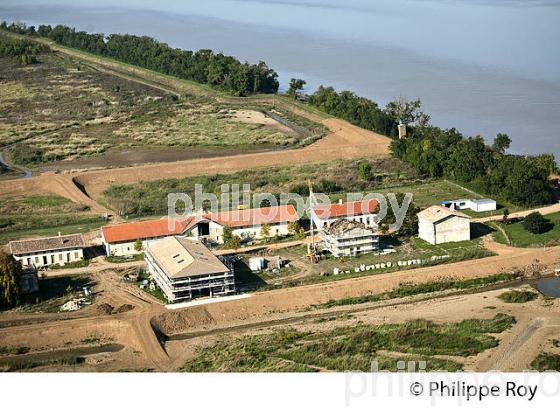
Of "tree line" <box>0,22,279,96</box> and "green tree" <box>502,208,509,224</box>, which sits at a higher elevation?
"tree line" <box>0,22,279,96</box>

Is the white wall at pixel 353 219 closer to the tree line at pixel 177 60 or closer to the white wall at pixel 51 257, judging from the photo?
the white wall at pixel 51 257

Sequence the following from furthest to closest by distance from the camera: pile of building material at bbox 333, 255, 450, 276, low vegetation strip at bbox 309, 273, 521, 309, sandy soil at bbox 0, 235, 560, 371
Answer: pile of building material at bbox 333, 255, 450, 276 → low vegetation strip at bbox 309, 273, 521, 309 → sandy soil at bbox 0, 235, 560, 371

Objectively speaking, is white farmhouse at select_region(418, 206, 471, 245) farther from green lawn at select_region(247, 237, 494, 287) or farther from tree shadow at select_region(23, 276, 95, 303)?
tree shadow at select_region(23, 276, 95, 303)

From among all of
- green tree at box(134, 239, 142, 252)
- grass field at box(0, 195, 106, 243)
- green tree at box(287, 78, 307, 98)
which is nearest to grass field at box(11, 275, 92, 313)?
green tree at box(134, 239, 142, 252)

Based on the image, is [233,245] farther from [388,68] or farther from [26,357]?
[388,68]

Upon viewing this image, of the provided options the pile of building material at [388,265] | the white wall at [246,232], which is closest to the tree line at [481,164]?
the pile of building material at [388,265]

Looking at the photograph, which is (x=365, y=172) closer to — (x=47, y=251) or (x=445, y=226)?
(x=445, y=226)

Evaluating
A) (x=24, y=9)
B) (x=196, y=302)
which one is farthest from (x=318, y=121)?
(x=24, y=9)
